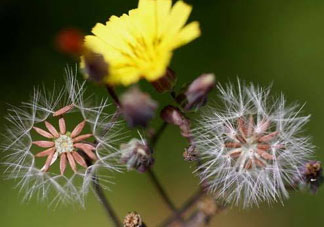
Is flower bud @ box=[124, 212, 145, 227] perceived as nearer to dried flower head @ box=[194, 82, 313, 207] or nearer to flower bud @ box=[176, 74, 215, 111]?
dried flower head @ box=[194, 82, 313, 207]

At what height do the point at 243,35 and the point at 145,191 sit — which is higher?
the point at 243,35

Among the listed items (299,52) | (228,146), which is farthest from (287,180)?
(299,52)

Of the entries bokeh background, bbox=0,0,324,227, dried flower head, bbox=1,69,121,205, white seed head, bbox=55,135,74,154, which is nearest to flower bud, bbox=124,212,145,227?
dried flower head, bbox=1,69,121,205

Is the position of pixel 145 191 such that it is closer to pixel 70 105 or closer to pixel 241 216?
pixel 241 216

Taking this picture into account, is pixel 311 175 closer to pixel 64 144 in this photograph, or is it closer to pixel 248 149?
pixel 248 149

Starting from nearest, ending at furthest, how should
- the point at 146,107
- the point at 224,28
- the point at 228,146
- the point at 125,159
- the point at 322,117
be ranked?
1. the point at 146,107
2. the point at 125,159
3. the point at 228,146
4. the point at 322,117
5. the point at 224,28

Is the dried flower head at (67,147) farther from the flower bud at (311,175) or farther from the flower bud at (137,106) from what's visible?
the flower bud at (311,175)

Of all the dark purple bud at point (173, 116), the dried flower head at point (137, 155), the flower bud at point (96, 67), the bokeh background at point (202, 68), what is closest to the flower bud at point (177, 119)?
the dark purple bud at point (173, 116)
